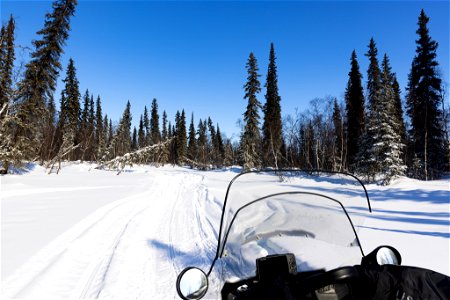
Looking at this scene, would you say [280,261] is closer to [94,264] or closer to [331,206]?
[331,206]

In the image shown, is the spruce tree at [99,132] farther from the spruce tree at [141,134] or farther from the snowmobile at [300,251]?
the snowmobile at [300,251]

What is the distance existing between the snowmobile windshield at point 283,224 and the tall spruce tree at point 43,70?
2117 cm

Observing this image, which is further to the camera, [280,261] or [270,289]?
[280,261]

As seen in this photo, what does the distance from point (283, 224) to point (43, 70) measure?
24020 millimetres

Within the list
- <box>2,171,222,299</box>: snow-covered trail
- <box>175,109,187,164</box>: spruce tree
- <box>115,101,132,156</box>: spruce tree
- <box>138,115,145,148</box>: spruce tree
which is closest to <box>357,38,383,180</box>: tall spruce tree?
<box>2,171,222,299</box>: snow-covered trail

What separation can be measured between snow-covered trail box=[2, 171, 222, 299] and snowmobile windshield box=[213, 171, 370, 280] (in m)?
2.13

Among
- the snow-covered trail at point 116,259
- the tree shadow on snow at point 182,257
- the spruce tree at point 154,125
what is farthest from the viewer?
the spruce tree at point 154,125

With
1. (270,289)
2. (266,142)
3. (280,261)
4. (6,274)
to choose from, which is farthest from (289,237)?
(266,142)

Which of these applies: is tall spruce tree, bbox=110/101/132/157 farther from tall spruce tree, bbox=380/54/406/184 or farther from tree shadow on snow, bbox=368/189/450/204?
tree shadow on snow, bbox=368/189/450/204

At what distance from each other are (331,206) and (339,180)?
0.39 metres

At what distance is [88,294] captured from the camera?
139 inches

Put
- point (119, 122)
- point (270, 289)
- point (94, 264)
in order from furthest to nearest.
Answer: point (119, 122) < point (94, 264) < point (270, 289)

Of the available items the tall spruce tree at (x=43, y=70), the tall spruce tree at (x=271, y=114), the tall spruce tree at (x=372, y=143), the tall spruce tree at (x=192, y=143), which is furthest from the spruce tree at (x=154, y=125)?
the tall spruce tree at (x=372, y=143)

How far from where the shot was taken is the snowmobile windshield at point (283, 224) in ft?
6.76
